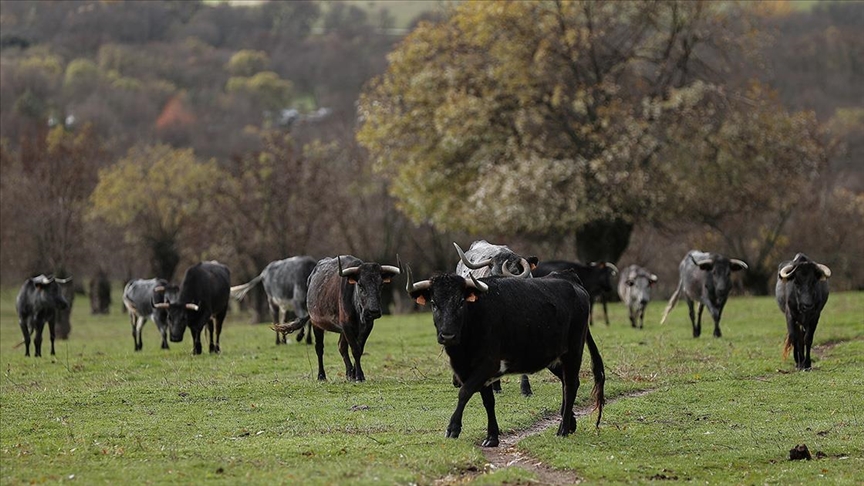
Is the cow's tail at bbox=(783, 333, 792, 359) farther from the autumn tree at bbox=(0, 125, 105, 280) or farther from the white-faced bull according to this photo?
the autumn tree at bbox=(0, 125, 105, 280)

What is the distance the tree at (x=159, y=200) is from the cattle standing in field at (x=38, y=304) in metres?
28.9

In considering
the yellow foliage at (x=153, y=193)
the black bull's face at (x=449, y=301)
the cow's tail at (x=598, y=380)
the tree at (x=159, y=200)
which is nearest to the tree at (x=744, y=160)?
the tree at (x=159, y=200)

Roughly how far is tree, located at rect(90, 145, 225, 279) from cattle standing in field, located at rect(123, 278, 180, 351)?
26.5m

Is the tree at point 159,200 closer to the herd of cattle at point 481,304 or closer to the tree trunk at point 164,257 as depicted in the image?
the tree trunk at point 164,257

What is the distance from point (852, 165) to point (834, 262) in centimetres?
4137

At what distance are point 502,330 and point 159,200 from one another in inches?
2211

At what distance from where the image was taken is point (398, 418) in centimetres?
1559

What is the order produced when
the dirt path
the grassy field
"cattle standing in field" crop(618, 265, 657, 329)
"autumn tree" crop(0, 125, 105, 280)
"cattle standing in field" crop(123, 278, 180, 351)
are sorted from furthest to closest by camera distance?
"autumn tree" crop(0, 125, 105, 280) < "cattle standing in field" crop(618, 265, 657, 329) < "cattle standing in field" crop(123, 278, 180, 351) < the grassy field < the dirt path

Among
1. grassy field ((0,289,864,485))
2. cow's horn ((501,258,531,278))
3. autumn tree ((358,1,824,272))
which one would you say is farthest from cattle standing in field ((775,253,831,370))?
autumn tree ((358,1,824,272))

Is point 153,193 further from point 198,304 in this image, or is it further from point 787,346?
point 787,346

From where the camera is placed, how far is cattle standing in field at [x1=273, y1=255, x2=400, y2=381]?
61.5 feet

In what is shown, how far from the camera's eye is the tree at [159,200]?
62.4m

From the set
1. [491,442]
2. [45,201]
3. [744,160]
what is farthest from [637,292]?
[45,201]

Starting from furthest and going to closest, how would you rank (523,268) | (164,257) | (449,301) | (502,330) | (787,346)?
(164,257) → (787,346) → (523,268) → (502,330) → (449,301)
